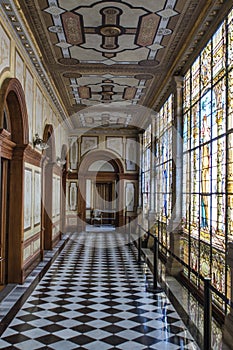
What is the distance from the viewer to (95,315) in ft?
21.5

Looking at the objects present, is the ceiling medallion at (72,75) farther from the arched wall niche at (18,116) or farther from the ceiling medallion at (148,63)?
the arched wall niche at (18,116)

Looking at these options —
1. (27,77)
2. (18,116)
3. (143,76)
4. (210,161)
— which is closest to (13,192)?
(18,116)

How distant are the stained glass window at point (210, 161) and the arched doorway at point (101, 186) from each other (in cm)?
1124

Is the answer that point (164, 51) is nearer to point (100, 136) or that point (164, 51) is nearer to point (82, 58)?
point (82, 58)

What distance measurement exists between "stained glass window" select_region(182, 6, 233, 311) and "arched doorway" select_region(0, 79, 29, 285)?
11.5 feet

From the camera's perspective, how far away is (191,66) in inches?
357

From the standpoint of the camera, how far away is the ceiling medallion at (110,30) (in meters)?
7.85

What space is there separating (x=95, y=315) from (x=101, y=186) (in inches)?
710

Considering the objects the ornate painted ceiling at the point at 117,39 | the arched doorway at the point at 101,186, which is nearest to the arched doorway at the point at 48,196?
the ornate painted ceiling at the point at 117,39

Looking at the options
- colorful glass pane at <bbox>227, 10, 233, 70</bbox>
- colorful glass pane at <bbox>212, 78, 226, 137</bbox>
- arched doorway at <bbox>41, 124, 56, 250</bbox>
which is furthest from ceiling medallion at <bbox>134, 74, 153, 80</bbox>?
colorful glass pane at <bbox>227, 10, 233, 70</bbox>

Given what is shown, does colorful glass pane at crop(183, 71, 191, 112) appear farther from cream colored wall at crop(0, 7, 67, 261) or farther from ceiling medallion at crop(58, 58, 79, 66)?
cream colored wall at crop(0, 7, 67, 261)

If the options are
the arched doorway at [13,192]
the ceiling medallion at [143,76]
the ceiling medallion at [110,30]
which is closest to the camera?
the ceiling medallion at [110,30]

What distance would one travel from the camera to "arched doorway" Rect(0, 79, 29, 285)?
824 cm

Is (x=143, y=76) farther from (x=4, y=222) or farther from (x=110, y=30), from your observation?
(x=4, y=222)
